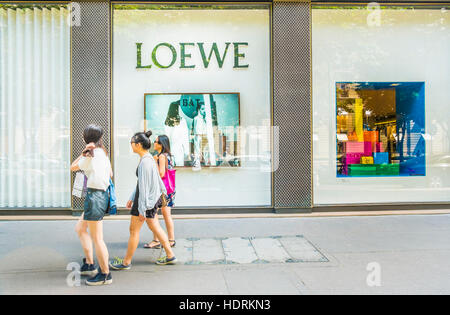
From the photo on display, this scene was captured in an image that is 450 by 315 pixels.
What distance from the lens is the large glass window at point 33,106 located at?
9719mm

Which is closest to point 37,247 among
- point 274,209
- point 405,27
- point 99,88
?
point 99,88

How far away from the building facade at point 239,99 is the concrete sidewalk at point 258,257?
1.13 m

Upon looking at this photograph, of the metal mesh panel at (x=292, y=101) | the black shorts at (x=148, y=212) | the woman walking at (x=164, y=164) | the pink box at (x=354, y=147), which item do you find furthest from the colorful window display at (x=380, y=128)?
the black shorts at (x=148, y=212)

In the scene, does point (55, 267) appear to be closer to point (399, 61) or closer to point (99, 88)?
point (99, 88)

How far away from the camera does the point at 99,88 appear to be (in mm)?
9453

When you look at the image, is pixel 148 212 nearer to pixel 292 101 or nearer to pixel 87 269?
pixel 87 269

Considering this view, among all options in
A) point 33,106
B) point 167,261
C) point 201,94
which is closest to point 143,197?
point 167,261

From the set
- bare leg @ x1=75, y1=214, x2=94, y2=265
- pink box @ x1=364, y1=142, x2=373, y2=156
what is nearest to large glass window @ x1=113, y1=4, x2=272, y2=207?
pink box @ x1=364, y1=142, x2=373, y2=156

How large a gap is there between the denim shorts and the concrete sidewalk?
0.86 m

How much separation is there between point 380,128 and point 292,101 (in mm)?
2500

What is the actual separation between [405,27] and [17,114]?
31.3ft

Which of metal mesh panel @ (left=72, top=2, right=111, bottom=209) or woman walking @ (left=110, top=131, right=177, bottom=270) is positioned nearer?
woman walking @ (left=110, top=131, right=177, bottom=270)

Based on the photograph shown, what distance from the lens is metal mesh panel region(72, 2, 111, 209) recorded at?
9.44 metres

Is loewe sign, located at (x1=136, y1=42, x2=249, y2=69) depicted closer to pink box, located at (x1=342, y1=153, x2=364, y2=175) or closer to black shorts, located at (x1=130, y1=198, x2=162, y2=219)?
pink box, located at (x1=342, y1=153, x2=364, y2=175)
